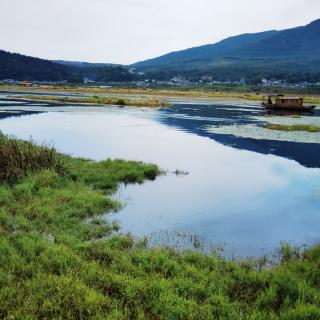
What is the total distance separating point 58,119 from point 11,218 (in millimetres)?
43953

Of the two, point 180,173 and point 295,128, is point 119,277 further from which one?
point 295,128

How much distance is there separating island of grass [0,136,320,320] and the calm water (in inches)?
70.7

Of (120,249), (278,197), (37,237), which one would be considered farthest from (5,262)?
(278,197)

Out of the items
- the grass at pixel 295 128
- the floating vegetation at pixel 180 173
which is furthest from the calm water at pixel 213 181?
the grass at pixel 295 128

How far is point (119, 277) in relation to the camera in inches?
413

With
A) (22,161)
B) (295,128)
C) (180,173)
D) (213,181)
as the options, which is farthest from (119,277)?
(295,128)

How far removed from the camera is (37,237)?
1308 centimetres

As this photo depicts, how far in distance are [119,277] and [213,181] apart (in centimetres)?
1510

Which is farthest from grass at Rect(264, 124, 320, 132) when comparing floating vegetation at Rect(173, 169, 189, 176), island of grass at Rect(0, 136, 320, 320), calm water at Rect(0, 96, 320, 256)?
island of grass at Rect(0, 136, 320, 320)

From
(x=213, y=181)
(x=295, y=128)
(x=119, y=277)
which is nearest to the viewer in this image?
(x=119, y=277)

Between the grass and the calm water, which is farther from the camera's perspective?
the grass

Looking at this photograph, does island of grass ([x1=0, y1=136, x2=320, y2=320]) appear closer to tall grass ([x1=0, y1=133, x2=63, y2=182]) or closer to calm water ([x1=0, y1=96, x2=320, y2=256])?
calm water ([x1=0, y1=96, x2=320, y2=256])

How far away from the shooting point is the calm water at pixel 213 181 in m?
16.2

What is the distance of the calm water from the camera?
53.0ft
